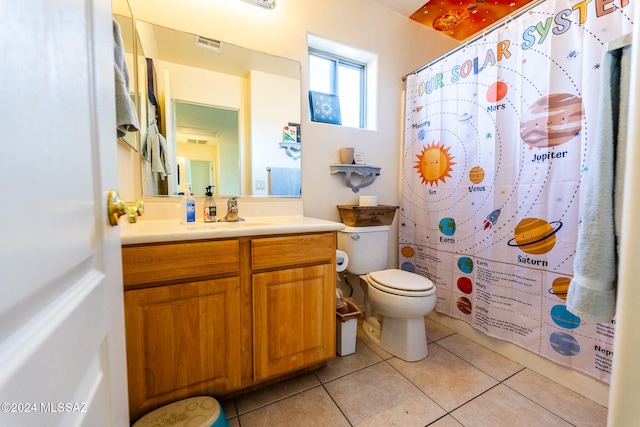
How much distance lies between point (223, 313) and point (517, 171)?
1.74 metres

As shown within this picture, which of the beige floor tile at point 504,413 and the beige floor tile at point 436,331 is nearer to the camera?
the beige floor tile at point 504,413

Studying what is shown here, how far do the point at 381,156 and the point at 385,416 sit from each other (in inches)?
69.9

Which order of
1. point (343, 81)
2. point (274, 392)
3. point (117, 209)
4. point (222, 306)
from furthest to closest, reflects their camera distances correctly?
point (343, 81)
point (274, 392)
point (222, 306)
point (117, 209)

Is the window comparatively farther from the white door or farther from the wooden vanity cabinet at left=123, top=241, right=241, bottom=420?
the white door

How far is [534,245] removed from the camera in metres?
1.43

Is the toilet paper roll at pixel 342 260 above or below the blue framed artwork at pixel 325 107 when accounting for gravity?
below

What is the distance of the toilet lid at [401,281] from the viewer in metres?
1.54

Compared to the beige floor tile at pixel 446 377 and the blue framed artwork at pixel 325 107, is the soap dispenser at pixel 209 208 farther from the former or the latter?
the beige floor tile at pixel 446 377

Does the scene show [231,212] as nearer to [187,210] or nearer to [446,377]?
[187,210]

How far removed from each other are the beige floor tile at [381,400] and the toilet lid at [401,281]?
0.48 m

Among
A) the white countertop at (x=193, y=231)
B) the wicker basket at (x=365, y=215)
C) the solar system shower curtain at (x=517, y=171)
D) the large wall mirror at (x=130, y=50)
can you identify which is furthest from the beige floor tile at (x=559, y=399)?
the large wall mirror at (x=130, y=50)

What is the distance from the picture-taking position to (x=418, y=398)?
1.29 m

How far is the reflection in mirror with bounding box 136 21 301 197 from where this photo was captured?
4.92ft

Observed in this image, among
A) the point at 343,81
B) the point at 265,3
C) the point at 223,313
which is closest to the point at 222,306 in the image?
the point at 223,313
